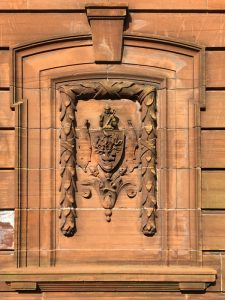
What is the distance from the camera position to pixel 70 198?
26.1 feet

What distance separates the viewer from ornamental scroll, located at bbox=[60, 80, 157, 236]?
7988 mm

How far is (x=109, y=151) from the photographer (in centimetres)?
802

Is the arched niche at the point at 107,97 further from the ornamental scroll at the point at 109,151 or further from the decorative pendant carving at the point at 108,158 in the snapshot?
the decorative pendant carving at the point at 108,158

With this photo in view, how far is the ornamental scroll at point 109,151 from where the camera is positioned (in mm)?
7988

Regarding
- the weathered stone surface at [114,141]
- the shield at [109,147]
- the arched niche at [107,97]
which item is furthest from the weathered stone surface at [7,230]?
the shield at [109,147]

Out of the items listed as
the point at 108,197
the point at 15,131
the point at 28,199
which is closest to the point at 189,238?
the point at 108,197

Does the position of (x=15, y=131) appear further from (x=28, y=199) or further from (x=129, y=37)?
(x=129, y=37)

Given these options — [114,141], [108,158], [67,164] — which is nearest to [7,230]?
[67,164]

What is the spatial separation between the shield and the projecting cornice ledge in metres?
1.41

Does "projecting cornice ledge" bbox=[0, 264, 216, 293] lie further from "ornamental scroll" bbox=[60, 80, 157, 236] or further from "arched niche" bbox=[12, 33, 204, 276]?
"ornamental scroll" bbox=[60, 80, 157, 236]

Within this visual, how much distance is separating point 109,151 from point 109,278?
1706 millimetres

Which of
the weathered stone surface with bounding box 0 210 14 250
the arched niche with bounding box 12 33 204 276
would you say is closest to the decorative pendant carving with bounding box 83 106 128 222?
the arched niche with bounding box 12 33 204 276

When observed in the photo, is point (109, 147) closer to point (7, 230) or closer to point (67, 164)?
point (67, 164)

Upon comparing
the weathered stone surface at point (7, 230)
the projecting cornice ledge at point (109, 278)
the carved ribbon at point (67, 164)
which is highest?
the carved ribbon at point (67, 164)
